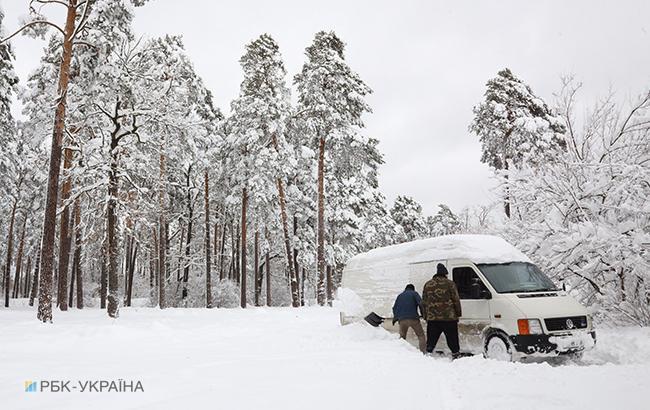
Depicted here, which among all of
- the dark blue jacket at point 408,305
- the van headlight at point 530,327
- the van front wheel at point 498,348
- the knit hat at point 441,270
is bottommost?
the van front wheel at point 498,348

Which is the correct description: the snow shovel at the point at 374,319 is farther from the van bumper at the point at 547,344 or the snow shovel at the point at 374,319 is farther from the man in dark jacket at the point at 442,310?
the van bumper at the point at 547,344

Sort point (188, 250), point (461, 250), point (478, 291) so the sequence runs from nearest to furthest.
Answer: point (478, 291) < point (461, 250) < point (188, 250)

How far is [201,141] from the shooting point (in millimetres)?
27578

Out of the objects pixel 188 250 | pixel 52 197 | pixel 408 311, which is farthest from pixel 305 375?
pixel 188 250

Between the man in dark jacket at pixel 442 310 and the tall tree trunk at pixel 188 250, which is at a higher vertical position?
the tall tree trunk at pixel 188 250

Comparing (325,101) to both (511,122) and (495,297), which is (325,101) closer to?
(511,122)

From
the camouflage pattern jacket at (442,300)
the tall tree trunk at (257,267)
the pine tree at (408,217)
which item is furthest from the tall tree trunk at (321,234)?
the pine tree at (408,217)

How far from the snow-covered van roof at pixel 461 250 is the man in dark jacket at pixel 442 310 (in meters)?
0.80

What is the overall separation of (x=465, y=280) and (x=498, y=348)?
5.09 ft

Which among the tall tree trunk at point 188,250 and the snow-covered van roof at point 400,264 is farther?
the tall tree trunk at point 188,250

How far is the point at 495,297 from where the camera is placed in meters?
8.46

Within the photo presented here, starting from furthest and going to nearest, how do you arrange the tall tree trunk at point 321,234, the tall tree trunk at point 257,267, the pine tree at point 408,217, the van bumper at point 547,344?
1. the pine tree at point 408,217
2. the tall tree trunk at point 257,267
3. the tall tree trunk at point 321,234
4. the van bumper at point 547,344

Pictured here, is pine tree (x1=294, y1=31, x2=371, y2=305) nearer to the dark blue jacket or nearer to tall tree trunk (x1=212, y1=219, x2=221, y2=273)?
tall tree trunk (x1=212, y1=219, x2=221, y2=273)

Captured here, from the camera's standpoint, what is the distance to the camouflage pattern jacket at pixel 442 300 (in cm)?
874
